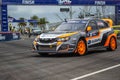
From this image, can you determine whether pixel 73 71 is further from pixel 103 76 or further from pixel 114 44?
pixel 114 44

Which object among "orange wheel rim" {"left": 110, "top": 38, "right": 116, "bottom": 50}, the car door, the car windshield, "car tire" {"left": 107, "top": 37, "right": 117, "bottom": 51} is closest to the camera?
the car windshield

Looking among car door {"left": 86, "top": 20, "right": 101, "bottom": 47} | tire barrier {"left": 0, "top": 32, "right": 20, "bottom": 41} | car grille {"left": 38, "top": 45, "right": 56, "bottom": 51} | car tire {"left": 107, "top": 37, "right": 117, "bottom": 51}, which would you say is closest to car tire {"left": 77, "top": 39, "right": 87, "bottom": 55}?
car door {"left": 86, "top": 20, "right": 101, "bottom": 47}

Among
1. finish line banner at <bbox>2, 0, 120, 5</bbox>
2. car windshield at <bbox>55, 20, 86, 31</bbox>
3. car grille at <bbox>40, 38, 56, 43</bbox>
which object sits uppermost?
finish line banner at <bbox>2, 0, 120, 5</bbox>

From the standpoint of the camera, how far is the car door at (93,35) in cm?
1490

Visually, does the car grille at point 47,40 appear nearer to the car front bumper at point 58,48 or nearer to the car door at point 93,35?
the car front bumper at point 58,48

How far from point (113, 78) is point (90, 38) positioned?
6712mm

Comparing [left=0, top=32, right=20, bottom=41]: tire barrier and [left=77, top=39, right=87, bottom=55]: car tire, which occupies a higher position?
[left=77, top=39, right=87, bottom=55]: car tire

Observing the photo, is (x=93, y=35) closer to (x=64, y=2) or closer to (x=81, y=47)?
(x=81, y=47)

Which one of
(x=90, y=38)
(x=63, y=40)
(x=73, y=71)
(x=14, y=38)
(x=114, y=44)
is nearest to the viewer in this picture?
(x=73, y=71)

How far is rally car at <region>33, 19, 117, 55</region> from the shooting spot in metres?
13.8

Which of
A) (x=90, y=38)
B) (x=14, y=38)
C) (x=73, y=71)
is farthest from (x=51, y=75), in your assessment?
(x=14, y=38)

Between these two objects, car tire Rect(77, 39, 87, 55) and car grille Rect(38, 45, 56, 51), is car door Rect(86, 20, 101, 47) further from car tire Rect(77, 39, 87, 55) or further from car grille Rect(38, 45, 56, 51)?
car grille Rect(38, 45, 56, 51)

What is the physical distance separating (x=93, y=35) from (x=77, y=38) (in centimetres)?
137

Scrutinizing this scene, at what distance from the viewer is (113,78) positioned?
8352 mm
